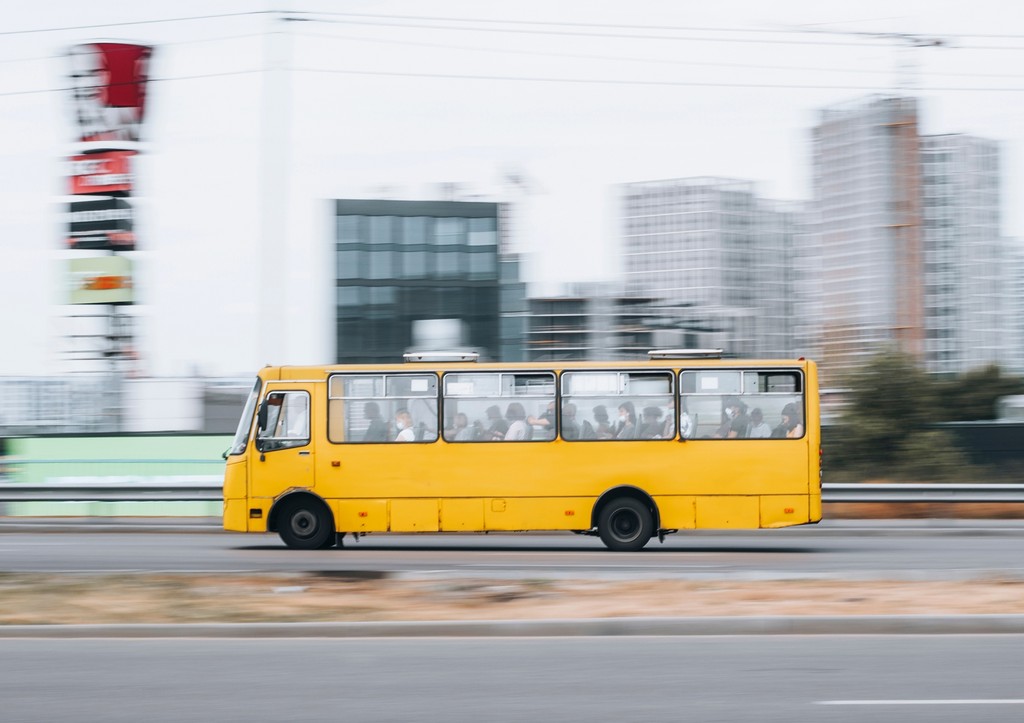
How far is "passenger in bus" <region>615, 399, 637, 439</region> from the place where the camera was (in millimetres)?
17453

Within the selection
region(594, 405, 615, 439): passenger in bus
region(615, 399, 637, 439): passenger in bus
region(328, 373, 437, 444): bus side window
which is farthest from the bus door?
region(615, 399, 637, 439): passenger in bus

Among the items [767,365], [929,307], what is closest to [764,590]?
[767,365]

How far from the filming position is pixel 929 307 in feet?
630

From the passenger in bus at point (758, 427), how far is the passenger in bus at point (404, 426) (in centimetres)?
457

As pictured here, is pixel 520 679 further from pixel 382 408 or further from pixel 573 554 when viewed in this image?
pixel 382 408

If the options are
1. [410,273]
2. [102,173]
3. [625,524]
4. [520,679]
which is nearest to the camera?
[520,679]

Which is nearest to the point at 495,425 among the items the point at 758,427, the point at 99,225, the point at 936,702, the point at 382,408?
the point at 382,408

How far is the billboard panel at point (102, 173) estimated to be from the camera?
45.0 meters

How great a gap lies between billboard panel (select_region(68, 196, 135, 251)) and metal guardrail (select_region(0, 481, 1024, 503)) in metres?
21.0

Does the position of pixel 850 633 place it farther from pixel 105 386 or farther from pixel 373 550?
pixel 105 386

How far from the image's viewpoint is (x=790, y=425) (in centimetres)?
1738

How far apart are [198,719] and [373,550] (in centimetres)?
1056

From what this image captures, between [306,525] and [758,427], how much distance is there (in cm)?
628

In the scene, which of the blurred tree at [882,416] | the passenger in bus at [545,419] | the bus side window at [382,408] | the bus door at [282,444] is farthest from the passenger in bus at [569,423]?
the blurred tree at [882,416]
